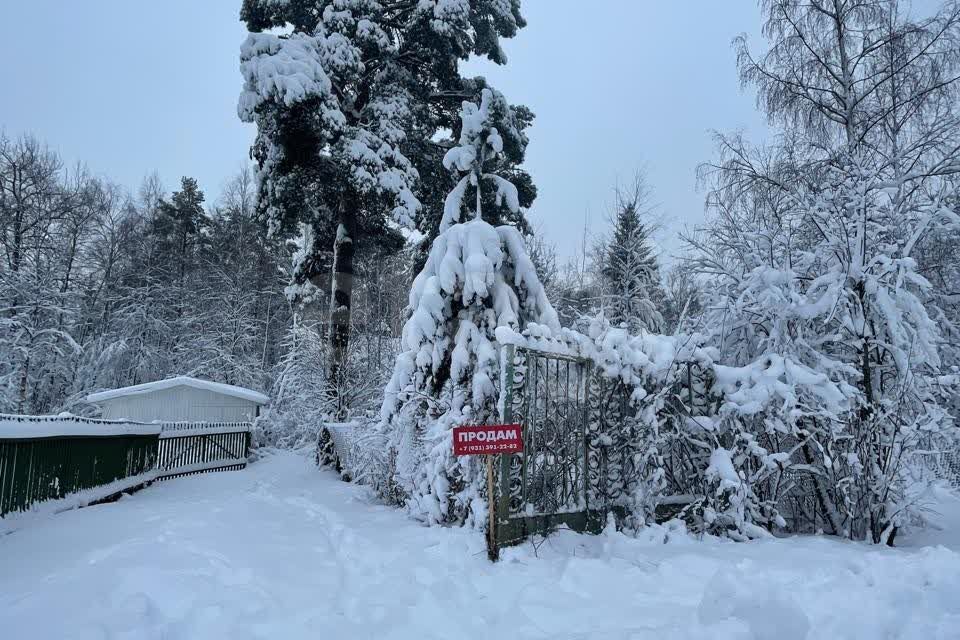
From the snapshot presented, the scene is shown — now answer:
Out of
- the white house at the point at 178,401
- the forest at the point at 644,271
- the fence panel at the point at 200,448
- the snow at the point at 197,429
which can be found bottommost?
the fence panel at the point at 200,448

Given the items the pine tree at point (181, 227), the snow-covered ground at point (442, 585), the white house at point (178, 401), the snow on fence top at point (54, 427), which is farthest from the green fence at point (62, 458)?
the pine tree at point (181, 227)

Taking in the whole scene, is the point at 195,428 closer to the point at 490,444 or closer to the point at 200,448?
the point at 200,448

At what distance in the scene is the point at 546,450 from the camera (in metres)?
5.62

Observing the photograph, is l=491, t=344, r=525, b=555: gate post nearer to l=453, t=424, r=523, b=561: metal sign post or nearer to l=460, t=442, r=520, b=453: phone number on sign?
l=453, t=424, r=523, b=561: metal sign post

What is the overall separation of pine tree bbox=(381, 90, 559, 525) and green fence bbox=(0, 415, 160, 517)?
4.18 metres

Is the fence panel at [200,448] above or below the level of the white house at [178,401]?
below

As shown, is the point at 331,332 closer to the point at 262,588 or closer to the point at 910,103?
the point at 262,588

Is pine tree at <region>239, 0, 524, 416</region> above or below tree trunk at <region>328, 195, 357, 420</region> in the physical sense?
above

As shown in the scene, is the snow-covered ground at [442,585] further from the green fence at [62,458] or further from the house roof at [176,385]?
the house roof at [176,385]

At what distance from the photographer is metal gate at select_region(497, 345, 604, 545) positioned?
17.5ft

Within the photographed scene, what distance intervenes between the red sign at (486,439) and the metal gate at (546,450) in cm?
36

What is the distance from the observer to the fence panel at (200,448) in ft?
44.5

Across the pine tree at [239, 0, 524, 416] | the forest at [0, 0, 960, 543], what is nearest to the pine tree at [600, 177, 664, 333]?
the forest at [0, 0, 960, 543]

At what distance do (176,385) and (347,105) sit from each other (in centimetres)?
1309
